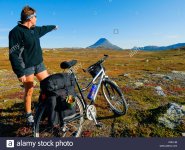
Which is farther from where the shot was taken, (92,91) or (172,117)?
(172,117)

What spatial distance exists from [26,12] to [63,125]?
402 centimetres

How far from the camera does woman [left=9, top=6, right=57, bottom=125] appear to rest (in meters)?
8.16

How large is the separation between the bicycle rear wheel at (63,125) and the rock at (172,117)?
335 centimetres

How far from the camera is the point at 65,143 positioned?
7.66 m

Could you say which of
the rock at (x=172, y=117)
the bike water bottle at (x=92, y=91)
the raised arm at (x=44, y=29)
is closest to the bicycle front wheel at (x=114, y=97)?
the bike water bottle at (x=92, y=91)

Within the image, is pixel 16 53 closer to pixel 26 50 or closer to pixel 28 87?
pixel 26 50

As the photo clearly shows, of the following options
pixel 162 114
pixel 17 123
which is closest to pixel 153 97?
pixel 162 114

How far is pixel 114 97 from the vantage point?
10219 mm

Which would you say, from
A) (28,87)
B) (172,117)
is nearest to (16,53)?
(28,87)

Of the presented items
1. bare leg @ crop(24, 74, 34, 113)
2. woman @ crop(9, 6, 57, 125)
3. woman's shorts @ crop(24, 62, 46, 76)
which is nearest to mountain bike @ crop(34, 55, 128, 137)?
bare leg @ crop(24, 74, 34, 113)

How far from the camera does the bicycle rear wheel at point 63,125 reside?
304 inches

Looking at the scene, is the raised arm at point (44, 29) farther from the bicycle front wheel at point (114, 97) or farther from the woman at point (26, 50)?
the bicycle front wheel at point (114, 97)

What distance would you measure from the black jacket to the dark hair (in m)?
0.26

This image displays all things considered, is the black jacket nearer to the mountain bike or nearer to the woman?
the woman
